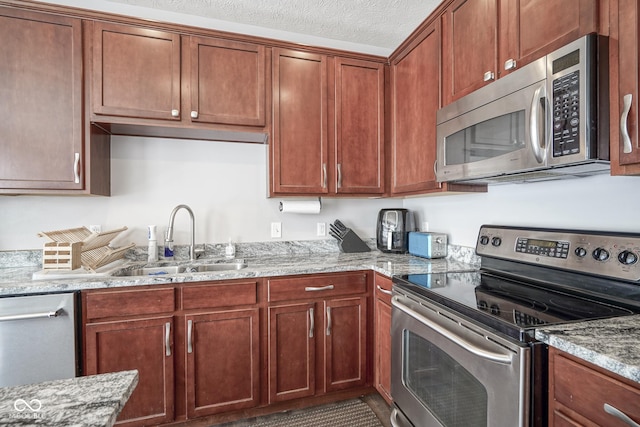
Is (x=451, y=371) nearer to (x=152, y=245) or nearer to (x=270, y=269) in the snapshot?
Answer: (x=270, y=269)

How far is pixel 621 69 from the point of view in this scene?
3.26ft

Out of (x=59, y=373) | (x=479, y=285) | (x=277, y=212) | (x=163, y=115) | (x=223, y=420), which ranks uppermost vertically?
(x=163, y=115)

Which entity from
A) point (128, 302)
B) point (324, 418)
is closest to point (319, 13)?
point (128, 302)

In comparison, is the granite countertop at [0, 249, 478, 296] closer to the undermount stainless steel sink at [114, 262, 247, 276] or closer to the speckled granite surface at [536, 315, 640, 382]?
the undermount stainless steel sink at [114, 262, 247, 276]

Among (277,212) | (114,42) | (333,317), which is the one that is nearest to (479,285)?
(333,317)

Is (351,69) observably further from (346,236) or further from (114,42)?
(114,42)

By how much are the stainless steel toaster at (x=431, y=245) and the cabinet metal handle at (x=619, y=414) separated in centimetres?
141

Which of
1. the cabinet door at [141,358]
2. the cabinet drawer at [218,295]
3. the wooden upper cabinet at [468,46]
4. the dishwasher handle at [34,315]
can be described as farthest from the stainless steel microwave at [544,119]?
the dishwasher handle at [34,315]

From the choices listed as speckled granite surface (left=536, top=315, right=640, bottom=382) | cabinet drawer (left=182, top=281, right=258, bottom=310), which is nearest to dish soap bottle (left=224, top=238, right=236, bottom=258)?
cabinet drawer (left=182, top=281, right=258, bottom=310)

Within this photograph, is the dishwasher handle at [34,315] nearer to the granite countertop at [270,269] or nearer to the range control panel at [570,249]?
the granite countertop at [270,269]

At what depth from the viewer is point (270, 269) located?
6.03 feet

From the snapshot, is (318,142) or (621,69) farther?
(318,142)

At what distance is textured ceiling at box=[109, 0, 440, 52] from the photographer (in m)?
2.09

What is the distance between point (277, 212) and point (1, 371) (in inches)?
65.5
